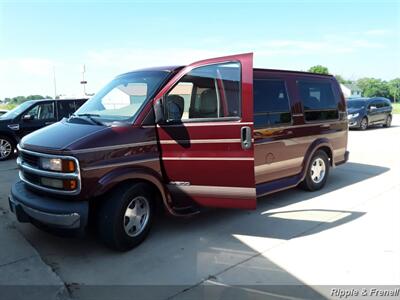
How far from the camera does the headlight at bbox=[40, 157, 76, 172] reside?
3689mm

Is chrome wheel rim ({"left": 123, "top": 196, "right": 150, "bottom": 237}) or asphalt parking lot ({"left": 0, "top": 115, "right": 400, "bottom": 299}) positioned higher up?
chrome wheel rim ({"left": 123, "top": 196, "right": 150, "bottom": 237})

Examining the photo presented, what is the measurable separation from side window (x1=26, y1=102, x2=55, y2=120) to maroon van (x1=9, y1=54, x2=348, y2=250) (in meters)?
6.50

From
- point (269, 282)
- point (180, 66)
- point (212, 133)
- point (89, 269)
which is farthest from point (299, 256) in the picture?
point (180, 66)

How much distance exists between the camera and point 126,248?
13.3ft

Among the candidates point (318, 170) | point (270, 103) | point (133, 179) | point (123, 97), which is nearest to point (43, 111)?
point (123, 97)

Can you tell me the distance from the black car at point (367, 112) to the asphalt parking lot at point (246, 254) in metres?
13.3

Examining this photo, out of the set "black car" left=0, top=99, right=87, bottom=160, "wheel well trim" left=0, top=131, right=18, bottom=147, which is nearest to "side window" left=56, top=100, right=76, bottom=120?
"black car" left=0, top=99, right=87, bottom=160

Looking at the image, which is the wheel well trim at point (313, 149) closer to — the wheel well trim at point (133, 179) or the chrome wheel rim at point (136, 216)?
the wheel well trim at point (133, 179)

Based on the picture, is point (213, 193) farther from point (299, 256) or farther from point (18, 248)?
point (18, 248)

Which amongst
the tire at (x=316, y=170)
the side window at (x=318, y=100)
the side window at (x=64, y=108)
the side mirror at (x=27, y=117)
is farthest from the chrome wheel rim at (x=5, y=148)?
the side window at (x=318, y=100)

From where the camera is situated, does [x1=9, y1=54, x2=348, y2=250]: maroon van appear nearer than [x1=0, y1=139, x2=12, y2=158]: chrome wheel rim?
Yes

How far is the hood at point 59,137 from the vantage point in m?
3.82

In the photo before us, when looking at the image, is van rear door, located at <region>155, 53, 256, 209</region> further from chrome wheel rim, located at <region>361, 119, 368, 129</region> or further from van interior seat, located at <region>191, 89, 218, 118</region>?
chrome wheel rim, located at <region>361, 119, 368, 129</region>

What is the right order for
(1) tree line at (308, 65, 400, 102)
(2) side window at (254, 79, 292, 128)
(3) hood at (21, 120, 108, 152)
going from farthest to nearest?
(1) tree line at (308, 65, 400, 102)
(2) side window at (254, 79, 292, 128)
(3) hood at (21, 120, 108, 152)
